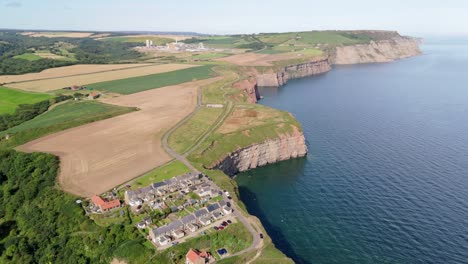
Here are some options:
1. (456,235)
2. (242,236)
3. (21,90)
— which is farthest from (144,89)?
(456,235)

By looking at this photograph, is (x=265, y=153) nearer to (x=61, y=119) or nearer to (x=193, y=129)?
(x=193, y=129)

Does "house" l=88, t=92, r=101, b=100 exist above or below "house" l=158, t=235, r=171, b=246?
above

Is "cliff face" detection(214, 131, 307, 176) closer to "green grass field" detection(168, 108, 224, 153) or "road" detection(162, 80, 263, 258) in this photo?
"road" detection(162, 80, 263, 258)

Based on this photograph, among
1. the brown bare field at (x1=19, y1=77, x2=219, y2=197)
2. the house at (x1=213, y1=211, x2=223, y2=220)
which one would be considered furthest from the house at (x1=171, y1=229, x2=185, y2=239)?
the brown bare field at (x1=19, y1=77, x2=219, y2=197)

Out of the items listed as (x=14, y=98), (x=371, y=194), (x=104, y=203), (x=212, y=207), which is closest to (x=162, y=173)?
(x=104, y=203)

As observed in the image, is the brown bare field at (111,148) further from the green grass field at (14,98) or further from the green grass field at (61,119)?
the green grass field at (14,98)

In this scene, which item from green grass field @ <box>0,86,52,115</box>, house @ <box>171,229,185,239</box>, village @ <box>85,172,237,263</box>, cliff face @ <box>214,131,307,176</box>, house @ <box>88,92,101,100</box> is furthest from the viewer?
house @ <box>88,92,101,100</box>
